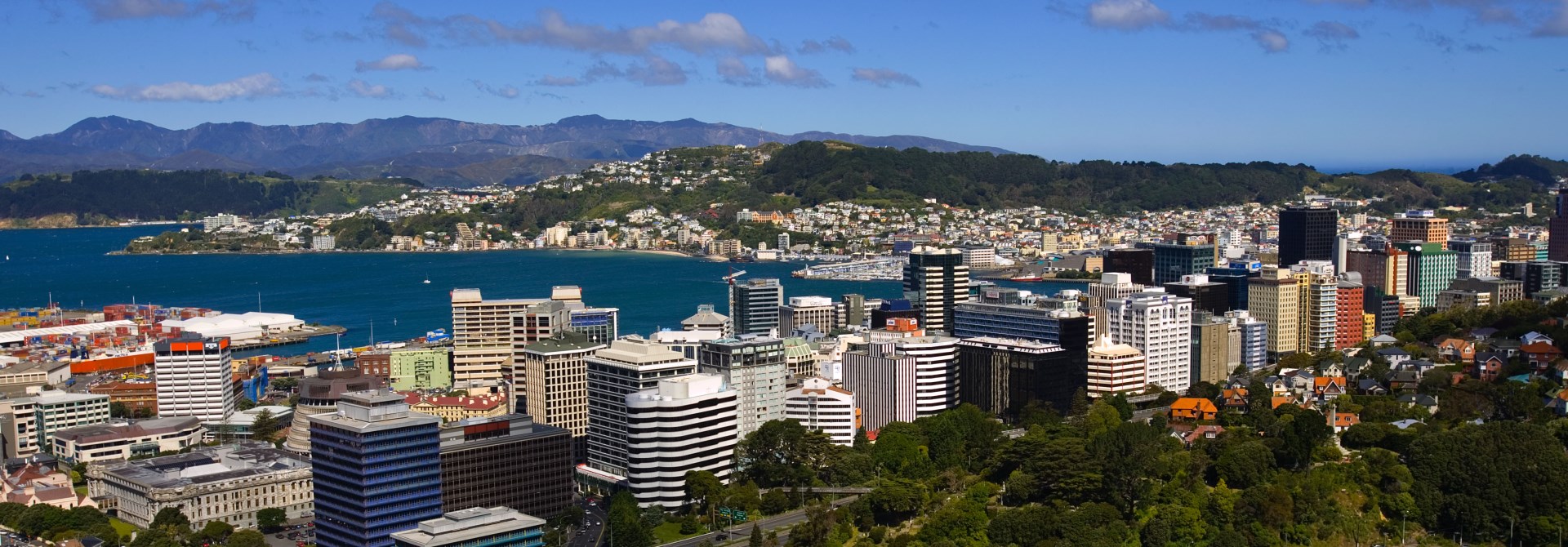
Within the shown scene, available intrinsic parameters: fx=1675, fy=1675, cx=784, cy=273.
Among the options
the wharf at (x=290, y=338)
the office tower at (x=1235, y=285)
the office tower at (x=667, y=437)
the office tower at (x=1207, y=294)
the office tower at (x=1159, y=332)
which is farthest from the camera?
the wharf at (x=290, y=338)

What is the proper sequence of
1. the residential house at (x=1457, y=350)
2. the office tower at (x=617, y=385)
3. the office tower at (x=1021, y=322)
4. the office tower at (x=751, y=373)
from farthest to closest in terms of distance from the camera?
the office tower at (x=1021, y=322) → the residential house at (x=1457, y=350) → the office tower at (x=751, y=373) → the office tower at (x=617, y=385)

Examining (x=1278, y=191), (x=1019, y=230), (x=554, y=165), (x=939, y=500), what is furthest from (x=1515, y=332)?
(x=554, y=165)

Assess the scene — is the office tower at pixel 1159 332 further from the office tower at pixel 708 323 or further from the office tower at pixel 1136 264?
the office tower at pixel 1136 264

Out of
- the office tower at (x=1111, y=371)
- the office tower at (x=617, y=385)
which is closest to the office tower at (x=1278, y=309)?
the office tower at (x=1111, y=371)

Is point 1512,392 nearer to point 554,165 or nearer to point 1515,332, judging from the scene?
point 1515,332

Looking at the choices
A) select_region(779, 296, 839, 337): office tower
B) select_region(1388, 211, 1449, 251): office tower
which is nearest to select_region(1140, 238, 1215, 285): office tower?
select_region(1388, 211, 1449, 251): office tower

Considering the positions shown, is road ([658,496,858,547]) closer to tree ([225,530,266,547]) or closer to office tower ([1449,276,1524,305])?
tree ([225,530,266,547])
